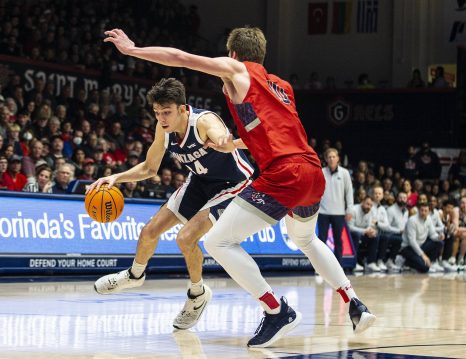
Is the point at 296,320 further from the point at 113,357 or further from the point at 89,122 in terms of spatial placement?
the point at 89,122

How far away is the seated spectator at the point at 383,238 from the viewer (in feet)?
60.7

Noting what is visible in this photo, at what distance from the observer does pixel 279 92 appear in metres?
6.74

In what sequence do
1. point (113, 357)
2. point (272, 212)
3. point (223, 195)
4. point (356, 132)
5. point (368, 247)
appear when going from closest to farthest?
point (113, 357) < point (272, 212) < point (223, 195) < point (368, 247) < point (356, 132)

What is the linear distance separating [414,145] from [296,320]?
69.1 feet

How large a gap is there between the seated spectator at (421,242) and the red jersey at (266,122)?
497 inches

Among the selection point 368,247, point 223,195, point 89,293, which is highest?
point 223,195

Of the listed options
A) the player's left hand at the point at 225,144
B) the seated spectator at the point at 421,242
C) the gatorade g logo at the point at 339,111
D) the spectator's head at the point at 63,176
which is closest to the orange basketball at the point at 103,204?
the player's left hand at the point at 225,144

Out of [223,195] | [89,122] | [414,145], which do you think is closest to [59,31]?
[89,122]

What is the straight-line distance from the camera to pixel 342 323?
8383 millimetres

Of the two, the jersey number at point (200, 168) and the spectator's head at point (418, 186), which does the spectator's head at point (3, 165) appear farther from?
the spectator's head at point (418, 186)

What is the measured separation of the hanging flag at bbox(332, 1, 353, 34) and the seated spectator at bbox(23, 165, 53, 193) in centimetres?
1784

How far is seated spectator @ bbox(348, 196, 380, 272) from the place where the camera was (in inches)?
714

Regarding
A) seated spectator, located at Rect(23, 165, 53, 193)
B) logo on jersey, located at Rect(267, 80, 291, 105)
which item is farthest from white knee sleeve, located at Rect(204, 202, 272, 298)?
seated spectator, located at Rect(23, 165, 53, 193)

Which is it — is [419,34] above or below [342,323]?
above
